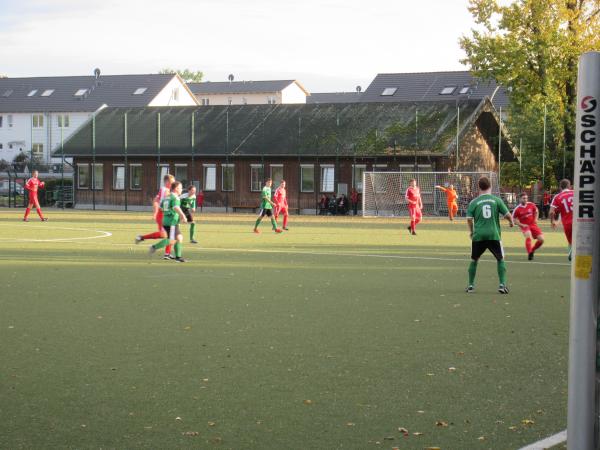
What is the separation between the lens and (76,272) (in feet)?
58.9

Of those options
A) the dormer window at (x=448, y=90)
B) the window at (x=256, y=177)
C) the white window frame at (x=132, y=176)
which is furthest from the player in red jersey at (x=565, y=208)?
the dormer window at (x=448, y=90)

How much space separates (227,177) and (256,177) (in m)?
1.98

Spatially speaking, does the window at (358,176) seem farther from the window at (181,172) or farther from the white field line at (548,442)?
the white field line at (548,442)

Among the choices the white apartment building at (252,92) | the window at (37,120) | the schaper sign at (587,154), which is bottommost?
the schaper sign at (587,154)

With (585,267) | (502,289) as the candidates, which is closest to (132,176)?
(502,289)

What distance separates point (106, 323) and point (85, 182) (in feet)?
177

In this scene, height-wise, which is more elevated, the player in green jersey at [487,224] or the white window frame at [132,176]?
→ the white window frame at [132,176]

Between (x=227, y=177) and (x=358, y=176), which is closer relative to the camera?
(x=358, y=176)

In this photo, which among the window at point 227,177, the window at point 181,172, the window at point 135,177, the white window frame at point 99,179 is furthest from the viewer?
the white window frame at point 99,179

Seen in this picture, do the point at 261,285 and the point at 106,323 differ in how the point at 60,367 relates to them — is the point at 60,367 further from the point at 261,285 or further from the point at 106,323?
the point at 261,285

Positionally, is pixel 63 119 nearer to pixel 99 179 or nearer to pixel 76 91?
pixel 76 91

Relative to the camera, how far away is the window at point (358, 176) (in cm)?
5509

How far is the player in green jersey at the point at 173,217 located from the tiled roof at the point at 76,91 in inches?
2783

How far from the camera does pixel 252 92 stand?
12000 centimetres
